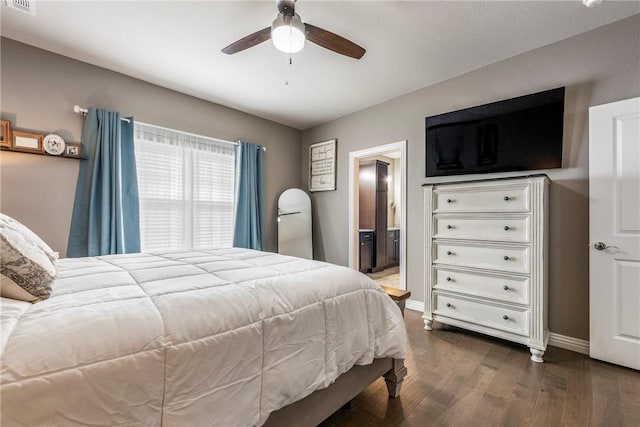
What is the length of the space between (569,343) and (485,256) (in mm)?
955

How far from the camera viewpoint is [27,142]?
2418 mm

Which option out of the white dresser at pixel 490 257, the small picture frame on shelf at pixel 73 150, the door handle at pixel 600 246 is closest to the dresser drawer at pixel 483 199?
the white dresser at pixel 490 257

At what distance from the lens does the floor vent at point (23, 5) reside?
1.98 metres

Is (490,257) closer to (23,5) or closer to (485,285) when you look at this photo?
(485,285)

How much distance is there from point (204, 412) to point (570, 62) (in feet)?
11.3

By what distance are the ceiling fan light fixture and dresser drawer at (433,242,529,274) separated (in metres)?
2.12

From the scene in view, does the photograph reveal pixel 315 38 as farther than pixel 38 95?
No

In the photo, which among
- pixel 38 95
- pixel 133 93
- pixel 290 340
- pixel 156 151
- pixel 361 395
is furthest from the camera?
pixel 156 151

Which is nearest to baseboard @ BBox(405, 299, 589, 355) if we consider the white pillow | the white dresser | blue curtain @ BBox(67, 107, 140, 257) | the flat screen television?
the white dresser

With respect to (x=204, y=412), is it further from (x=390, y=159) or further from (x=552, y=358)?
(x=390, y=159)

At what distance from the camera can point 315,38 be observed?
1924 millimetres

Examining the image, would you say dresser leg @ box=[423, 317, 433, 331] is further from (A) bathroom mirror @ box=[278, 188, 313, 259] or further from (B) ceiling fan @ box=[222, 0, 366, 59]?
(B) ceiling fan @ box=[222, 0, 366, 59]

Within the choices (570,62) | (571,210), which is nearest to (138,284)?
(571,210)

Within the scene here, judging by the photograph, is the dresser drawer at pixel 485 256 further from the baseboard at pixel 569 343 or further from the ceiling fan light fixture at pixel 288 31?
the ceiling fan light fixture at pixel 288 31
